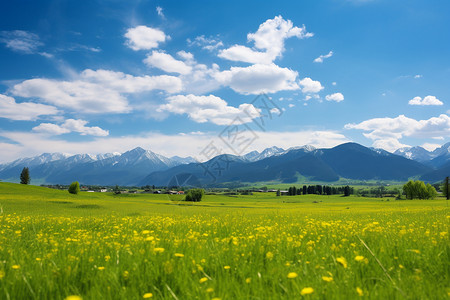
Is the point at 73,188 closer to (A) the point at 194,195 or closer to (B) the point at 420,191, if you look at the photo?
(A) the point at 194,195

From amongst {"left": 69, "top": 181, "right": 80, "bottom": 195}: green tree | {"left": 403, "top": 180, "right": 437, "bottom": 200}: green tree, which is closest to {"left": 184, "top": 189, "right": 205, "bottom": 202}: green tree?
{"left": 69, "top": 181, "right": 80, "bottom": 195}: green tree

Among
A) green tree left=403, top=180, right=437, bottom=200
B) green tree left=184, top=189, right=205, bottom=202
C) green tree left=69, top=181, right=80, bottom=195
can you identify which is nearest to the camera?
green tree left=69, top=181, right=80, bottom=195

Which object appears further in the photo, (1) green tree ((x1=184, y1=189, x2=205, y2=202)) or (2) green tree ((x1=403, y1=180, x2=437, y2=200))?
(2) green tree ((x1=403, y1=180, x2=437, y2=200))

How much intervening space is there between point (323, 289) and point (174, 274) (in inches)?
76.3

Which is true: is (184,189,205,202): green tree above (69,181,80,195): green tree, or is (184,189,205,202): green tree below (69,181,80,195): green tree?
below

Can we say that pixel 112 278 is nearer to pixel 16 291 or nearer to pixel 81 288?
pixel 81 288

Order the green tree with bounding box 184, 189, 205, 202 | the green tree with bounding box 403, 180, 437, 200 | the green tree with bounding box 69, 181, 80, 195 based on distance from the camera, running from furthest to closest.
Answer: the green tree with bounding box 403, 180, 437, 200 < the green tree with bounding box 184, 189, 205, 202 < the green tree with bounding box 69, 181, 80, 195

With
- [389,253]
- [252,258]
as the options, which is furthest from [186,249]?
[389,253]

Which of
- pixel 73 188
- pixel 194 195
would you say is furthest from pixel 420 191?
pixel 73 188

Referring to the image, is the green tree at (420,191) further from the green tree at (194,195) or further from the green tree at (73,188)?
the green tree at (73,188)

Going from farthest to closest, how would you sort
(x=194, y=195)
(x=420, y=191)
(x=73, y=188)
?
(x=420, y=191) < (x=194, y=195) < (x=73, y=188)

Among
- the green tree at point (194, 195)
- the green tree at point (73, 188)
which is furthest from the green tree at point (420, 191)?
the green tree at point (73, 188)

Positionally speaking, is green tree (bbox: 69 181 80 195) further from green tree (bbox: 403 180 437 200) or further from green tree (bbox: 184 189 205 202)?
green tree (bbox: 403 180 437 200)

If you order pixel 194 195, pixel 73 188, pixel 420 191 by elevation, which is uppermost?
pixel 73 188
